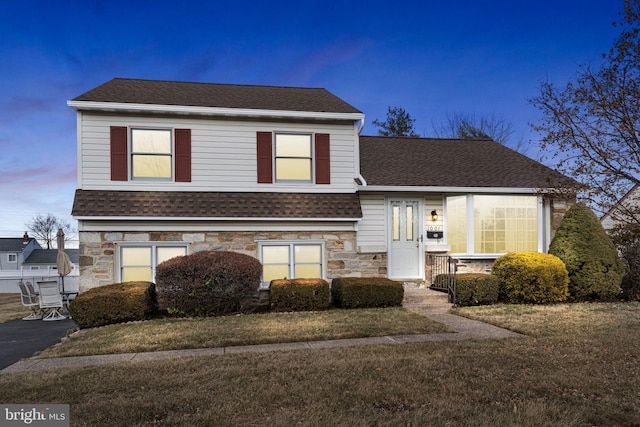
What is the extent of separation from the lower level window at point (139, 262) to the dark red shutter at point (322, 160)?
14.9ft

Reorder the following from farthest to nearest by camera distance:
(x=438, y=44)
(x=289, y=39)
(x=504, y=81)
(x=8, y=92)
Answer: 1. (x=504, y=81)
2. (x=438, y=44)
3. (x=289, y=39)
4. (x=8, y=92)

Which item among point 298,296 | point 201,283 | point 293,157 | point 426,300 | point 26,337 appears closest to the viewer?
point 26,337

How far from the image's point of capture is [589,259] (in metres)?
10.7

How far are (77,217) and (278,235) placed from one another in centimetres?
485

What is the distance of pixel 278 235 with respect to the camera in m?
11.1

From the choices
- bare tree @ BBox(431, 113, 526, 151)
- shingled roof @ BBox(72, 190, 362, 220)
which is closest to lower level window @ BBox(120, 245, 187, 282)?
shingled roof @ BBox(72, 190, 362, 220)

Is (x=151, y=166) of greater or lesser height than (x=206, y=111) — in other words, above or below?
below

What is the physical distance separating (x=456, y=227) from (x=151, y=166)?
28.5ft

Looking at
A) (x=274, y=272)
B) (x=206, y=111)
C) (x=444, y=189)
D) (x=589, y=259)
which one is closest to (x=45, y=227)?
(x=206, y=111)

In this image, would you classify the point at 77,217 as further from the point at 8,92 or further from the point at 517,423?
the point at 517,423

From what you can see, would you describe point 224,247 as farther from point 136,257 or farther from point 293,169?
point 293,169

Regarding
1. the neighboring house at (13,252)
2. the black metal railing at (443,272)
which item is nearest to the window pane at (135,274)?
the black metal railing at (443,272)

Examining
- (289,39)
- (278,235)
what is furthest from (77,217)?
(289,39)

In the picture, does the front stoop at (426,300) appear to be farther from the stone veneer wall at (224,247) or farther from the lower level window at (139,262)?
the lower level window at (139,262)
